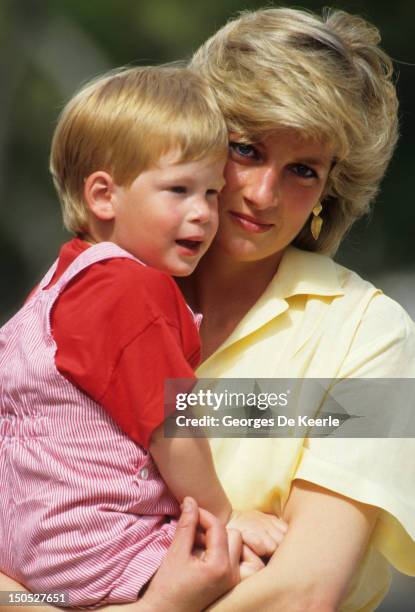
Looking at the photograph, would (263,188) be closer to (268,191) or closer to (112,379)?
(268,191)

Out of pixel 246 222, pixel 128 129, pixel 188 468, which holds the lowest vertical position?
pixel 188 468

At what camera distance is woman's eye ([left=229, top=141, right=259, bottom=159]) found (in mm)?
2977

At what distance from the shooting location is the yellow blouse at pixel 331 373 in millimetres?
2754

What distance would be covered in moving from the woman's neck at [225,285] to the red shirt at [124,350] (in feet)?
2.01

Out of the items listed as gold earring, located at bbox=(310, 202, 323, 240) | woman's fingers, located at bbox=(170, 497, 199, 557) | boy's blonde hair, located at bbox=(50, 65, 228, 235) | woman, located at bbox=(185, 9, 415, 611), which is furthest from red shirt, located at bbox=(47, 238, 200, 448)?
gold earring, located at bbox=(310, 202, 323, 240)

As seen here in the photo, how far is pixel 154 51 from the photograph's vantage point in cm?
1252

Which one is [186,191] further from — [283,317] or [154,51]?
[154,51]

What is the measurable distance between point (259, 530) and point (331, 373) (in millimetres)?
367

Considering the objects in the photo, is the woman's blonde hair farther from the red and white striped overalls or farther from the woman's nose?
the red and white striped overalls

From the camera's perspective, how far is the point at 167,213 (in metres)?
2.68

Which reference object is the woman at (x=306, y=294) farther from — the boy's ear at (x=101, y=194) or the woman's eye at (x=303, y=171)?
the boy's ear at (x=101, y=194)

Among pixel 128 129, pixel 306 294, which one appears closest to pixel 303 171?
pixel 306 294

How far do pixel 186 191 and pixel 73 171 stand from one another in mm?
246

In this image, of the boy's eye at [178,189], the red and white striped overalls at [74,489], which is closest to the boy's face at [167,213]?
the boy's eye at [178,189]
